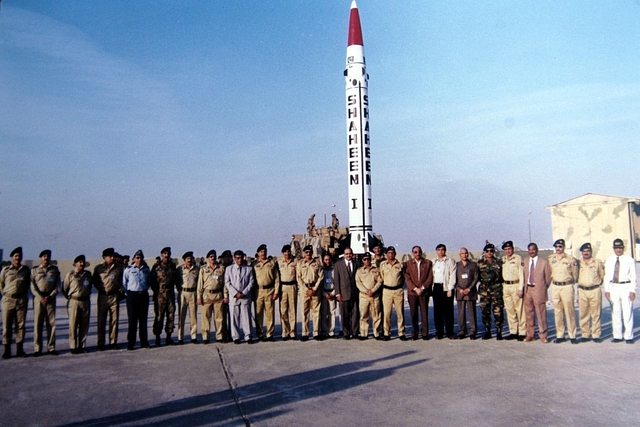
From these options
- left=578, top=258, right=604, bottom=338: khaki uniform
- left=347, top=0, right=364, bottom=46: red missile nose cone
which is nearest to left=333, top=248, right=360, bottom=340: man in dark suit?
left=578, top=258, right=604, bottom=338: khaki uniform

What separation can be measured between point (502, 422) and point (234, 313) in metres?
5.19

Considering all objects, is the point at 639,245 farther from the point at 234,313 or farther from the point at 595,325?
the point at 234,313

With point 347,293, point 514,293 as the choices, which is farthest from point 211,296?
point 514,293

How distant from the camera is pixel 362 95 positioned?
17547mm

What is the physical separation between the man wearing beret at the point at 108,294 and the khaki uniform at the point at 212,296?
4.36 feet

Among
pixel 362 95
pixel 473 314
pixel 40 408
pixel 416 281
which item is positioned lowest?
pixel 40 408

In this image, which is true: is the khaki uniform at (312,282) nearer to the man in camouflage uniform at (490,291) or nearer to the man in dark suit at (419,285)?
the man in dark suit at (419,285)

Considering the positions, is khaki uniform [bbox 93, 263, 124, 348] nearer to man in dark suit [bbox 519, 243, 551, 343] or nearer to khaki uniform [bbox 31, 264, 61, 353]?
khaki uniform [bbox 31, 264, 61, 353]

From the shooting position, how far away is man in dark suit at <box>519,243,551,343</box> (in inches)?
320

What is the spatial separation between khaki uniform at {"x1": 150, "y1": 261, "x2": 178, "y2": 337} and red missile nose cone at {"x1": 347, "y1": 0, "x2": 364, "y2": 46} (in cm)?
1221

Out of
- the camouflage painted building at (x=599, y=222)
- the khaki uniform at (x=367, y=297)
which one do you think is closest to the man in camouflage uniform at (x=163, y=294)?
the khaki uniform at (x=367, y=297)

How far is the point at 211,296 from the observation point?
865 cm

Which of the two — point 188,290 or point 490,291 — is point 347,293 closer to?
point 490,291

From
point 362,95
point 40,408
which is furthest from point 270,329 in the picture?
point 362,95
